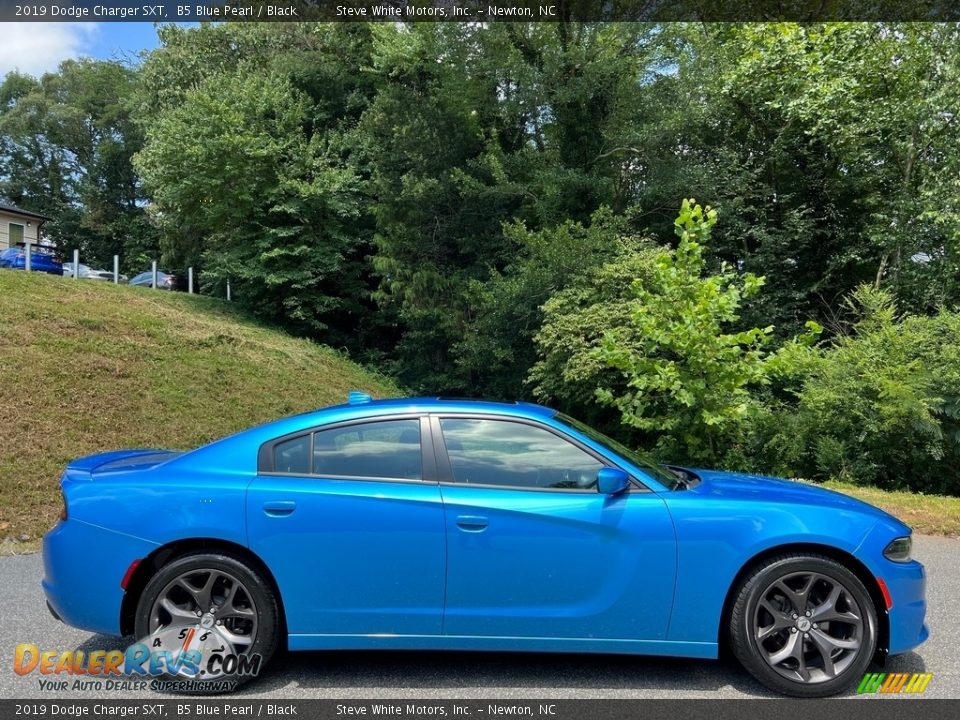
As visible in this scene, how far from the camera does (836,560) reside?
378 centimetres

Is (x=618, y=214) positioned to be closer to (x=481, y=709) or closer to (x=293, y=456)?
(x=293, y=456)

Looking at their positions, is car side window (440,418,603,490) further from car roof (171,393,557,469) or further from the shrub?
the shrub

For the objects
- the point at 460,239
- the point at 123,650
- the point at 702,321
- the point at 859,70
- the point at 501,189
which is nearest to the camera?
the point at 123,650

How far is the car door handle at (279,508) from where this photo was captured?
379cm

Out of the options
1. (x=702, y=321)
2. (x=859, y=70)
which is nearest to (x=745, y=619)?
(x=702, y=321)

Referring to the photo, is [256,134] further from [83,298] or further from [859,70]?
[859,70]

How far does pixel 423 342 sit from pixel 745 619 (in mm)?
19590

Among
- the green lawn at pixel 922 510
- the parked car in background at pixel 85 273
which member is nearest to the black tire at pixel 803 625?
the green lawn at pixel 922 510

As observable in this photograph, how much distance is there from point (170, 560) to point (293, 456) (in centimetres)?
84

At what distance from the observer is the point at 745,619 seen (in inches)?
145

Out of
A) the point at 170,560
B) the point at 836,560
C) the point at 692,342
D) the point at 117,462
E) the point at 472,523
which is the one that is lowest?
the point at 170,560

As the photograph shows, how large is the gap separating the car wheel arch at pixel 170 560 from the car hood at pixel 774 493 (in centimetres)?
233

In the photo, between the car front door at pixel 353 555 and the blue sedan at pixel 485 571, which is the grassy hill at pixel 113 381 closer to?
the blue sedan at pixel 485 571

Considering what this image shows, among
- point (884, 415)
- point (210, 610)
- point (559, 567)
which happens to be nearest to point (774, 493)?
point (559, 567)
